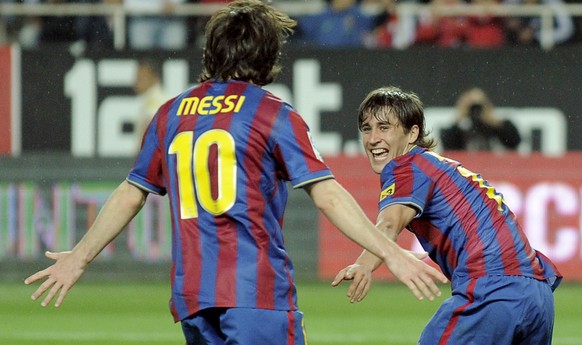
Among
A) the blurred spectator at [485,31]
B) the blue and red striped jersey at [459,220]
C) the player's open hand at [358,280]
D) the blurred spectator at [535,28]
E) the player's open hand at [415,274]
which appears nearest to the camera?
the player's open hand at [415,274]

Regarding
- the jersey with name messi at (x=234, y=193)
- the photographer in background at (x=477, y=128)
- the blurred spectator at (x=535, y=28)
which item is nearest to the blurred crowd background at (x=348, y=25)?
the blurred spectator at (x=535, y=28)

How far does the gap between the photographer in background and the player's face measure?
860 cm

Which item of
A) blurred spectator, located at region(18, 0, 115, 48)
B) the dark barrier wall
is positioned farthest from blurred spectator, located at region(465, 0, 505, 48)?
blurred spectator, located at region(18, 0, 115, 48)

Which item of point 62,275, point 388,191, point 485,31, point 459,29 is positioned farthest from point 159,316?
point 62,275

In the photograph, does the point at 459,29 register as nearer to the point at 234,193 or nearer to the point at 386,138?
the point at 386,138

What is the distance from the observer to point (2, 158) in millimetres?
13570

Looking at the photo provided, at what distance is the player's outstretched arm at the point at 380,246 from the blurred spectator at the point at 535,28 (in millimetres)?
10757

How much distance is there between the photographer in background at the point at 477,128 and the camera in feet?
45.8

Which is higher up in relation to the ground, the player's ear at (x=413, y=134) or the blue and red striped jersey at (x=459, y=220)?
the player's ear at (x=413, y=134)

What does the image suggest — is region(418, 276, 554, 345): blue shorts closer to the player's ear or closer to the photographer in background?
the player's ear

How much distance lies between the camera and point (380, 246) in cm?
429

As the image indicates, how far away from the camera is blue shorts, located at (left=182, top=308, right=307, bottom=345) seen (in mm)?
4273

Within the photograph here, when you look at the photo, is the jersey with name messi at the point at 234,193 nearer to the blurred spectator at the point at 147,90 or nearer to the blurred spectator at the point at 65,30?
the blurred spectator at the point at 147,90

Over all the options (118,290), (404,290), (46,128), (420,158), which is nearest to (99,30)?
(46,128)
